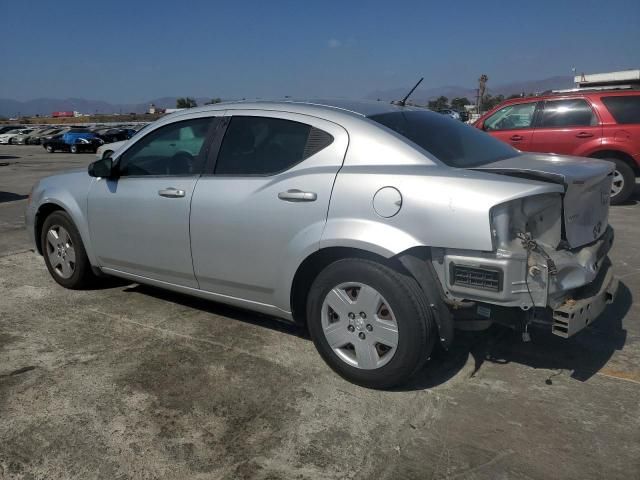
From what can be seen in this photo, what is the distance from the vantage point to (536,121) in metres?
9.15

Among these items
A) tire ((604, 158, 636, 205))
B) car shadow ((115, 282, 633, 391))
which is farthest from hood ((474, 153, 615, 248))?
tire ((604, 158, 636, 205))

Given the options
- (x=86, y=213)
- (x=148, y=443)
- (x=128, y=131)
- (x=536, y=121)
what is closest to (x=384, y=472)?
(x=148, y=443)

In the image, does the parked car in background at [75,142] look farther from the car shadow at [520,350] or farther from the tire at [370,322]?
the tire at [370,322]

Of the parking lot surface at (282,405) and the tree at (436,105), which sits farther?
the tree at (436,105)

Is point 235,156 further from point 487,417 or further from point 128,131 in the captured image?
point 128,131

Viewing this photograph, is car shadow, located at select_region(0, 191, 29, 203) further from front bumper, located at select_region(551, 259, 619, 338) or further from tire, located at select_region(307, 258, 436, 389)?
front bumper, located at select_region(551, 259, 619, 338)

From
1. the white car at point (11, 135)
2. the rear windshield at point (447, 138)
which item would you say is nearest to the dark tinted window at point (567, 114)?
the rear windshield at point (447, 138)

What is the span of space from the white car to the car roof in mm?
46026

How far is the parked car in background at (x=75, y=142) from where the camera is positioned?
31.6 m

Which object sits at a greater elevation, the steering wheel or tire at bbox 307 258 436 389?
the steering wheel

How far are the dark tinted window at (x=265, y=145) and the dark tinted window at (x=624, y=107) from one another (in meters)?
7.06

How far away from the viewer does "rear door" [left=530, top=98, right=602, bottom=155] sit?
342 inches

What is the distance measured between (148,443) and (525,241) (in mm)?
2057

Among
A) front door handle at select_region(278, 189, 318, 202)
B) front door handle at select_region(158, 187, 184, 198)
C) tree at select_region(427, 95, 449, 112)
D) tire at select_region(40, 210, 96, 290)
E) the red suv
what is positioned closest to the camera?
front door handle at select_region(278, 189, 318, 202)
